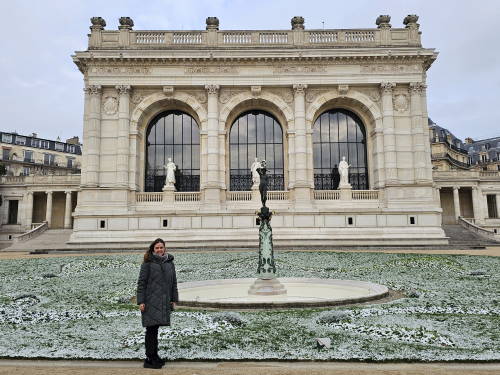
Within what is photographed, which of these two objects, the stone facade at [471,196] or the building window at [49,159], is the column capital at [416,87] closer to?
the stone facade at [471,196]

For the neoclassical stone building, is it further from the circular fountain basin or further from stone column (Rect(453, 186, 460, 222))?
the circular fountain basin

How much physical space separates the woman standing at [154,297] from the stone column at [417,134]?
1365 inches

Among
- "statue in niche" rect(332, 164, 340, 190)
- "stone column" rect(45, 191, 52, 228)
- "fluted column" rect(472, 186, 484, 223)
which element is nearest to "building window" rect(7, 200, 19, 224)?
"stone column" rect(45, 191, 52, 228)

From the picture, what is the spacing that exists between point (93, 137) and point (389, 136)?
27.0m

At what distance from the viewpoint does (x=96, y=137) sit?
3859 cm

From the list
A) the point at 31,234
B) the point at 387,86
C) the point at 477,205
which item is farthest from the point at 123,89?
the point at 477,205

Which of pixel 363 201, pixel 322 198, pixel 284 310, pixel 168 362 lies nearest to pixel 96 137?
pixel 322 198

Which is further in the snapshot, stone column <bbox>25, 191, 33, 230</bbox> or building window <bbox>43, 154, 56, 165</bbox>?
building window <bbox>43, 154, 56, 165</bbox>

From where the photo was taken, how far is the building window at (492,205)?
5572 centimetres

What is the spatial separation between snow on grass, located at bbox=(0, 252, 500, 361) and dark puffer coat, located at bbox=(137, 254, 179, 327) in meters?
1.19

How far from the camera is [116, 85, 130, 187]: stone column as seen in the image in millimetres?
38125

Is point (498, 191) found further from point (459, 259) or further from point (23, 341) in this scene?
point (23, 341)

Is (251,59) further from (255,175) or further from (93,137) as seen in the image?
(93,137)

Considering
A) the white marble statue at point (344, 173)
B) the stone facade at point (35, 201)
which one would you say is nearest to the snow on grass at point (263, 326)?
the white marble statue at point (344, 173)
